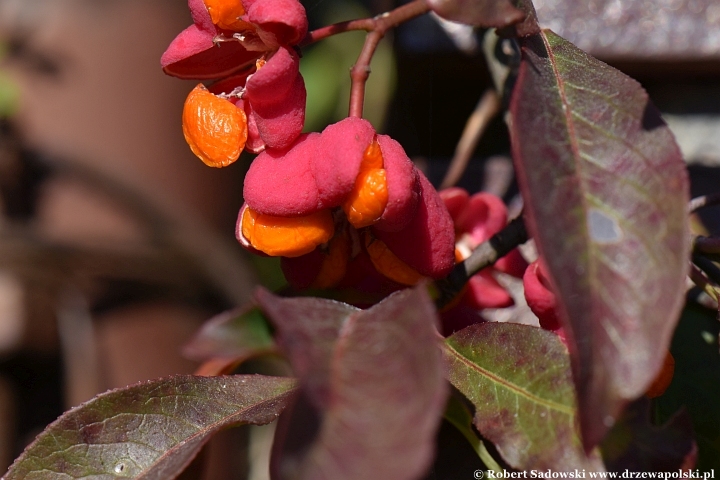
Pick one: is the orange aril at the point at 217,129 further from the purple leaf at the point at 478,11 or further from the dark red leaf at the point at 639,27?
the dark red leaf at the point at 639,27

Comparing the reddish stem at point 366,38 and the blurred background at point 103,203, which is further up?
the reddish stem at point 366,38

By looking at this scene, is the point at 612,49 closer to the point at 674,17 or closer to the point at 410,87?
the point at 674,17

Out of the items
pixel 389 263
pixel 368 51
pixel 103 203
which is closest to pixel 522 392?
pixel 389 263

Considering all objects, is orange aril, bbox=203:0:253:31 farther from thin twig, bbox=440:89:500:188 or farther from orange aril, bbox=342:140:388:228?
thin twig, bbox=440:89:500:188

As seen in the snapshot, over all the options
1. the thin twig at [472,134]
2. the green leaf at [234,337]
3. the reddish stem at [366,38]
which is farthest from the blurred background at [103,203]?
the reddish stem at [366,38]

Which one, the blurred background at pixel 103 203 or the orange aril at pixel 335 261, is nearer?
the orange aril at pixel 335 261

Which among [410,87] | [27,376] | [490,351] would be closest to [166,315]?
[27,376]

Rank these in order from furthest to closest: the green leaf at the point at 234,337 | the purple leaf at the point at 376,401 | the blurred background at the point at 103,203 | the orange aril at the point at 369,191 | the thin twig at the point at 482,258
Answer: the blurred background at the point at 103,203
the green leaf at the point at 234,337
the thin twig at the point at 482,258
the orange aril at the point at 369,191
the purple leaf at the point at 376,401
